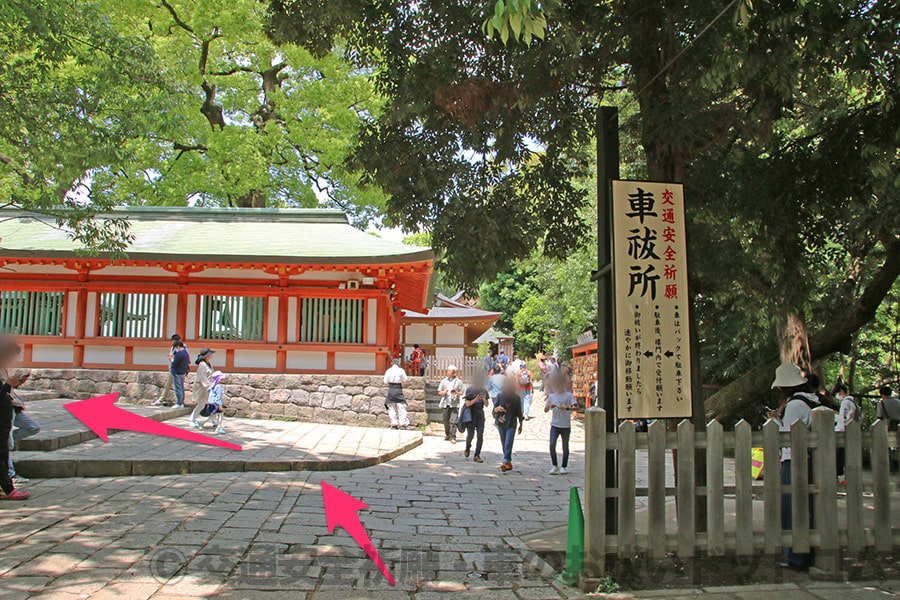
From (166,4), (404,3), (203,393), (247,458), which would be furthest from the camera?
(166,4)

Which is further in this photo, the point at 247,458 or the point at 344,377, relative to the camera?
the point at 344,377

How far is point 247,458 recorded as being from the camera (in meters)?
9.12

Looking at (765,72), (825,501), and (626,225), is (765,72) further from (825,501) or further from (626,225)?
(825,501)

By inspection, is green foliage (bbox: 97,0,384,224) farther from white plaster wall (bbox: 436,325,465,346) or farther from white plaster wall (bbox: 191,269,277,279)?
white plaster wall (bbox: 436,325,465,346)

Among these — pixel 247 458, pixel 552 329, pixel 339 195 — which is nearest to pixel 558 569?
pixel 247 458

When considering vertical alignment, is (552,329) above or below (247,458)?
above

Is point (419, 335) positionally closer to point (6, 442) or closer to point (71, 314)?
point (71, 314)

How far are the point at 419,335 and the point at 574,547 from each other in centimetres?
2699

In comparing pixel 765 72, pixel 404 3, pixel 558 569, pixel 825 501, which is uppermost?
pixel 404 3

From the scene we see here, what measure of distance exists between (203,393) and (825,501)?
10054 mm

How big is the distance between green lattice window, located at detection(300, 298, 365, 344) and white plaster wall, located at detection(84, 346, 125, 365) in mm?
4220

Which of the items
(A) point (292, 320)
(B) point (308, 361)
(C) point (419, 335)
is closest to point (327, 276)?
(A) point (292, 320)

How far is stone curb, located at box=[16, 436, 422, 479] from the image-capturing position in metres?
7.92

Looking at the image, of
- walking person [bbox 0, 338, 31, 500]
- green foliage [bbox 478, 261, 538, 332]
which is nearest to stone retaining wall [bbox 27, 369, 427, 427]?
walking person [bbox 0, 338, 31, 500]
